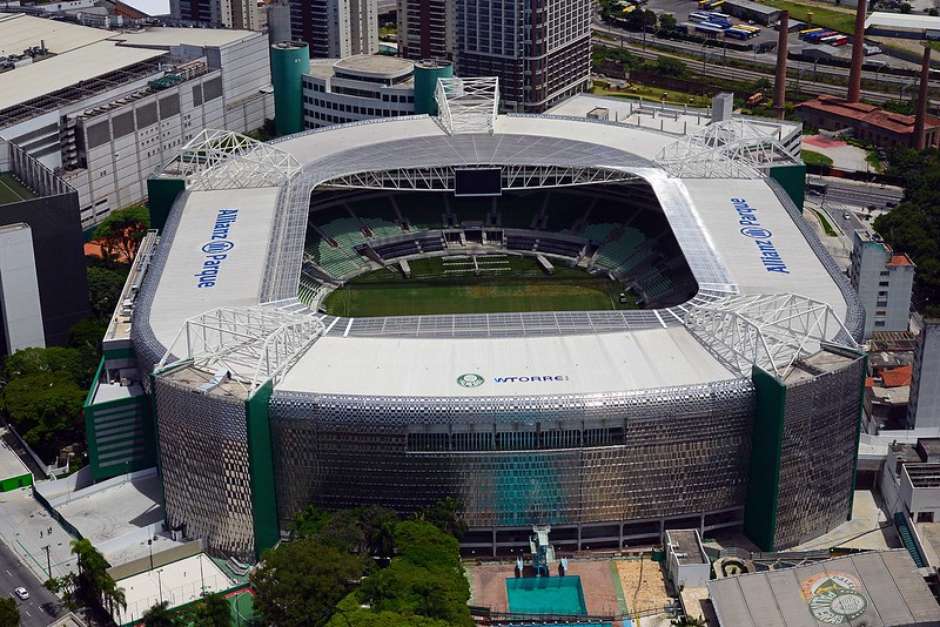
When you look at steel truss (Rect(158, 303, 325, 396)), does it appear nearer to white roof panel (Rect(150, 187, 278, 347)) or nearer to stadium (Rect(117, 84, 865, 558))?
stadium (Rect(117, 84, 865, 558))

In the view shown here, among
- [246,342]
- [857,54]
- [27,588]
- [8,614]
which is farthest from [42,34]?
[8,614]

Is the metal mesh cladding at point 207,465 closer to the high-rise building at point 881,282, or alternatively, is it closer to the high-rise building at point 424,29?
the high-rise building at point 881,282

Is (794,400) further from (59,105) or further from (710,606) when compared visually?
(59,105)

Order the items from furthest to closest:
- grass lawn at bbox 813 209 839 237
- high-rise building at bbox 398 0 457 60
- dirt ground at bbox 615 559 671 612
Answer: high-rise building at bbox 398 0 457 60 → grass lawn at bbox 813 209 839 237 → dirt ground at bbox 615 559 671 612

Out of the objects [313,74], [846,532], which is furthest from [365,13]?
[846,532]

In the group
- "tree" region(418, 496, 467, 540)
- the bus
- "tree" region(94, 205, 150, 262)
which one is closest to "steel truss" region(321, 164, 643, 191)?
"tree" region(94, 205, 150, 262)

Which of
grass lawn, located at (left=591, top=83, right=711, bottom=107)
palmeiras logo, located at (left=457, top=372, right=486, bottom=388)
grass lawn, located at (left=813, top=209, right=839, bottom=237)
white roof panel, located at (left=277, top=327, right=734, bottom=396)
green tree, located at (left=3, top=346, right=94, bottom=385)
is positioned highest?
white roof panel, located at (left=277, top=327, right=734, bottom=396)

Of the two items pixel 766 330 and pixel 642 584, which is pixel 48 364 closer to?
pixel 642 584
